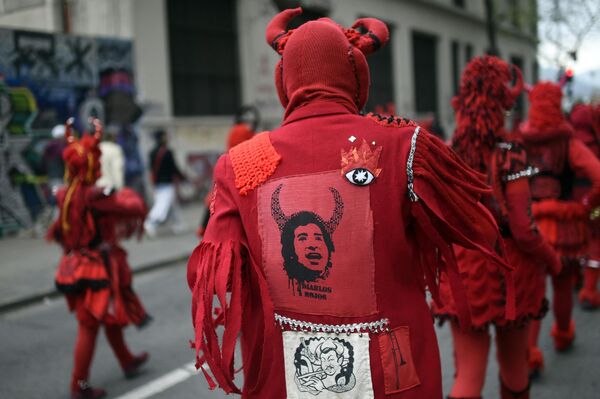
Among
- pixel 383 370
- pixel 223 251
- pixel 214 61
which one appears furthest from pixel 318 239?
pixel 214 61

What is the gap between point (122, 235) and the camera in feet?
15.1

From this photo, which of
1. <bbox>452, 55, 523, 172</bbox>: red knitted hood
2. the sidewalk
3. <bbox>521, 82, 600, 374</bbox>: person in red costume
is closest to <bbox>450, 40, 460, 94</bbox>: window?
the sidewalk

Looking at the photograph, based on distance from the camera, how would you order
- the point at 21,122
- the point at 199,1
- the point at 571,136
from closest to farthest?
the point at 571,136, the point at 21,122, the point at 199,1

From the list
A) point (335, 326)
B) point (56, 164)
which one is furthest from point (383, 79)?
point (335, 326)

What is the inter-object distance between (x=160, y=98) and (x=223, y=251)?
1328cm

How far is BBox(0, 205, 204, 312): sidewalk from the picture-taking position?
7.59m

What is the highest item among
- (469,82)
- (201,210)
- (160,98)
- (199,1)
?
(199,1)

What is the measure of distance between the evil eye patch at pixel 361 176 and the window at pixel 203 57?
45.7ft

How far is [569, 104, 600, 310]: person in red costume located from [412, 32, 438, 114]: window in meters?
19.6

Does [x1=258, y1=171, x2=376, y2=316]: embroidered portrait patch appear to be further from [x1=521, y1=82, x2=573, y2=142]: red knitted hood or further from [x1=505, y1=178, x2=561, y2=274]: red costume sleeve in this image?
[x1=521, y1=82, x2=573, y2=142]: red knitted hood

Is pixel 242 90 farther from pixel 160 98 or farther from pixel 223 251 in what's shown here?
pixel 223 251

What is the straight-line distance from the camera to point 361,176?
1916 mm

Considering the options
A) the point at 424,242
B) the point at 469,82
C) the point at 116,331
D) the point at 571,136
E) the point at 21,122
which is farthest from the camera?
the point at 21,122

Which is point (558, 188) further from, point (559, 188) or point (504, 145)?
point (504, 145)
